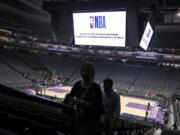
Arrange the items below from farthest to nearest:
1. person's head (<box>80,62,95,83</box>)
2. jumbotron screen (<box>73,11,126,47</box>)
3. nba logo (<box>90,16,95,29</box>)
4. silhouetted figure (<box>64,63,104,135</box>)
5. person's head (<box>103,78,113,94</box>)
Result: nba logo (<box>90,16,95,29</box>) < jumbotron screen (<box>73,11,126,47</box>) < person's head (<box>103,78,113,94</box>) < person's head (<box>80,62,95,83</box>) < silhouetted figure (<box>64,63,104,135</box>)

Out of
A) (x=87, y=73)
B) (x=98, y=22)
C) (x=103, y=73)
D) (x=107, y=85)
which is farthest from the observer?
(x=103, y=73)

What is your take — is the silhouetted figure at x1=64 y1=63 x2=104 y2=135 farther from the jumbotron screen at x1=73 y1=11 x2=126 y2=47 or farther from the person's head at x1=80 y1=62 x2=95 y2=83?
the jumbotron screen at x1=73 y1=11 x2=126 y2=47

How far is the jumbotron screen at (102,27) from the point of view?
23.7 feet

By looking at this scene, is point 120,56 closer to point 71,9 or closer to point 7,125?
point 71,9

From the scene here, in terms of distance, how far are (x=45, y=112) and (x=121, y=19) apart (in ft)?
19.5

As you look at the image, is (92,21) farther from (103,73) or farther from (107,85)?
(103,73)

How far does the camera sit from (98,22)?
7402 mm

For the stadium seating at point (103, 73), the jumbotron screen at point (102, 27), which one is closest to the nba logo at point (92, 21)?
the jumbotron screen at point (102, 27)

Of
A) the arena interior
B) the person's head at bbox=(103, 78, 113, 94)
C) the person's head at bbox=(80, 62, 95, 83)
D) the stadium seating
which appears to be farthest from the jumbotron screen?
the stadium seating

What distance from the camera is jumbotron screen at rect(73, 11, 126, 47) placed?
7.21 meters

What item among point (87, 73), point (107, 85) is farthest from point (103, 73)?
point (87, 73)

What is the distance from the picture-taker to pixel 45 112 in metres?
1.47

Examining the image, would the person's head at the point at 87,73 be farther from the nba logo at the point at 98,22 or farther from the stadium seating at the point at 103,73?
the stadium seating at the point at 103,73

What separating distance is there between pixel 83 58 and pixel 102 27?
64.2 feet
